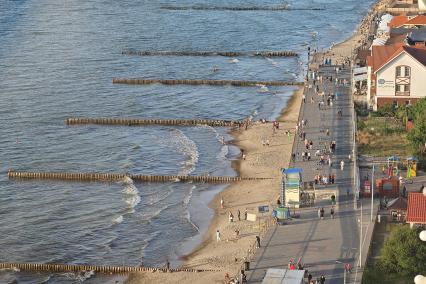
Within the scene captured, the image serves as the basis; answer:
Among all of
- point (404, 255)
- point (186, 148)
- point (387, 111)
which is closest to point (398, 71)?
point (387, 111)

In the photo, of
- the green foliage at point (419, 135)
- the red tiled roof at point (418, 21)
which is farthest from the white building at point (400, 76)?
the red tiled roof at point (418, 21)

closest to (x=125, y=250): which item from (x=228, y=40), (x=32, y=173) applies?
(x=32, y=173)

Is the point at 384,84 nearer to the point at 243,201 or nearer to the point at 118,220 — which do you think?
the point at 243,201

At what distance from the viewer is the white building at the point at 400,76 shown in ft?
242

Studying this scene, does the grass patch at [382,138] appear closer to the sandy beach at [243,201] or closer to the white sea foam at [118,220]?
the sandy beach at [243,201]

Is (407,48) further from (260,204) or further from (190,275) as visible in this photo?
(190,275)

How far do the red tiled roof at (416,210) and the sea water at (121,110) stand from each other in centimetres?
1335

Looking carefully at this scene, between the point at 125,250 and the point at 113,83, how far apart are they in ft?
158

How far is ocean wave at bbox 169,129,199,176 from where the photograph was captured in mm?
67650

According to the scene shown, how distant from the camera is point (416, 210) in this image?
48156 millimetres

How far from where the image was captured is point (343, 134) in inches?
2758

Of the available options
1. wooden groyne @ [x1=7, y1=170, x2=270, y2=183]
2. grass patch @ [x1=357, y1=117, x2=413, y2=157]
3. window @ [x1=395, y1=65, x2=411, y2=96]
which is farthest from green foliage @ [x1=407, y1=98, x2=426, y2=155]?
wooden groyne @ [x1=7, y1=170, x2=270, y2=183]

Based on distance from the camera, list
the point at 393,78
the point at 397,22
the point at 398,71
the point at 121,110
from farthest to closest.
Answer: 1. the point at 397,22
2. the point at 121,110
3. the point at 393,78
4. the point at 398,71

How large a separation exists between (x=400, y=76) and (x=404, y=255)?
33.8 meters
